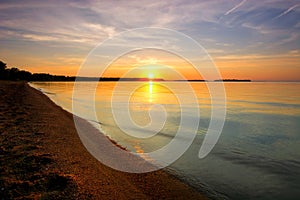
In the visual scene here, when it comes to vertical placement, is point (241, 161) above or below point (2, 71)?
below

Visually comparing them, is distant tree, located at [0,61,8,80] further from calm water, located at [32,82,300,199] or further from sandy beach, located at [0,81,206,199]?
sandy beach, located at [0,81,206,199]

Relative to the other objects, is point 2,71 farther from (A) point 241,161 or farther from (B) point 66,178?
(A) point 241,161

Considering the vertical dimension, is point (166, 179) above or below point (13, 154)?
below

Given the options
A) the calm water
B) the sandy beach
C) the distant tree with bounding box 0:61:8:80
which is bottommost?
the calm water

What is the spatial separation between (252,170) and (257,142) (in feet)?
17.6

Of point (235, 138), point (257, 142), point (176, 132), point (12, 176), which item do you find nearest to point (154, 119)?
point (176, 132)

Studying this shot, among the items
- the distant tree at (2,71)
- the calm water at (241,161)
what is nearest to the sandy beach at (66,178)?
the calm water at (241,161)

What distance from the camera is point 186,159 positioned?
11164 mm

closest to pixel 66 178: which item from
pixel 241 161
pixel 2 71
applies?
pixel 241 161

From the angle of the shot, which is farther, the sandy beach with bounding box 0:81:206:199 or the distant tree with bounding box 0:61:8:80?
the distant tree with bounding box 0:61:8:80

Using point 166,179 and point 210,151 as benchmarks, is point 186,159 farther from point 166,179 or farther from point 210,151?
point 166,179

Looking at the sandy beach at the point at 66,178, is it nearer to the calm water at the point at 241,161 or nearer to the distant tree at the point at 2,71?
the calm water at the point at 241,161

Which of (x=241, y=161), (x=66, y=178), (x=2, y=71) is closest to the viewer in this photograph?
(x=66, y=178)

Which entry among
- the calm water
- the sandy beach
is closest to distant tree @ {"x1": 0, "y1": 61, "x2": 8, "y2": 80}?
the calm water
